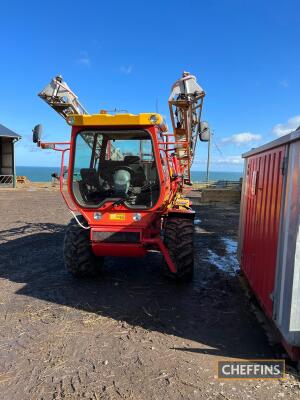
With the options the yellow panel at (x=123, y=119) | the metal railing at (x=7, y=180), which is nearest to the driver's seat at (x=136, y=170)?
the yellow panel at (x=123, y=119)

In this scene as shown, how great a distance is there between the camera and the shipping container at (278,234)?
3.16 metres

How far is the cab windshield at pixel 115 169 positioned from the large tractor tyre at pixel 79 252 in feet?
1.65

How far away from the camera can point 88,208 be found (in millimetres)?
5402

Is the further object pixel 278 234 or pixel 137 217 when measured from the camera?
pixel 137 217

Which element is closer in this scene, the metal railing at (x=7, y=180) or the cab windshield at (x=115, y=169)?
the cab windshield at (x=115, y=169)

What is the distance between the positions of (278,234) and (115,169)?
3002 millimetres

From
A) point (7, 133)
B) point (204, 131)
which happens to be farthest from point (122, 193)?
point (7, 133)

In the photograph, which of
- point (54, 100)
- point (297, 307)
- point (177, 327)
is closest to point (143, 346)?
point (177, 327)

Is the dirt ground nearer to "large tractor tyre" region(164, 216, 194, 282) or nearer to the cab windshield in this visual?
"large tractor tyre" region(164, 216, 194, 282)

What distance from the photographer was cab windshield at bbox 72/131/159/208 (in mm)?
5438

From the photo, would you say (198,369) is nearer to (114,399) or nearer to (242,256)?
(114,399)

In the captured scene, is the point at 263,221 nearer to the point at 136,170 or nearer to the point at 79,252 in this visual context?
the point at 136,170

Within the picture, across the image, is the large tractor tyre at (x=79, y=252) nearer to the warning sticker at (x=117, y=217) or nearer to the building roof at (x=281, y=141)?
the warning sticker at (x=117, y=217)

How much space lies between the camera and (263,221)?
434cm
